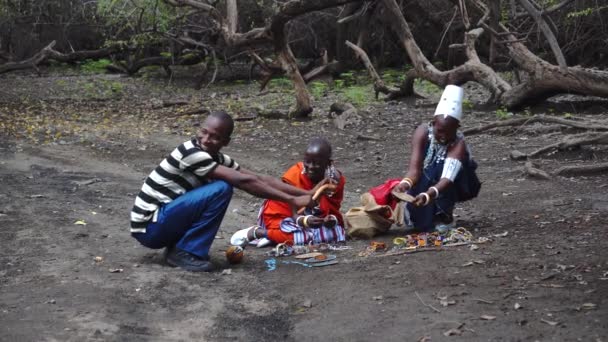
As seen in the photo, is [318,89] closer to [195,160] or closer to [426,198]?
[426,198]

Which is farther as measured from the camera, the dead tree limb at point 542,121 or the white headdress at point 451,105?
the dead tree limb at point 542,121

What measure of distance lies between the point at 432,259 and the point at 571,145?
14.2 feet

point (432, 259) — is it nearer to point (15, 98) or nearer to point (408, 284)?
point (408, 284)

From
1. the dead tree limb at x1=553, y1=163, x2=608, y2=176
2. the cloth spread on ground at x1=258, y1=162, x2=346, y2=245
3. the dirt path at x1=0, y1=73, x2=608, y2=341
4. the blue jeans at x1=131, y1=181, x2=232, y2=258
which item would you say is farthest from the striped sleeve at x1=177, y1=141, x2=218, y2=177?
the dead tree limb at x1=553, y1=163, x2=608, y2=176

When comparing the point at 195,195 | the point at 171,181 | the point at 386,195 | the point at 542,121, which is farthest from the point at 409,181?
the point at 542,121

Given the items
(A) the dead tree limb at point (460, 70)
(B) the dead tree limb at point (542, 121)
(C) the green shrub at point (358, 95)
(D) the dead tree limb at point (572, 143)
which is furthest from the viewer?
(C) the green shrub at point (358, 95)

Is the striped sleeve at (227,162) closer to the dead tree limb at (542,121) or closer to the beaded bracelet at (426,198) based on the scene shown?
the beaded bracelet at (426,198)

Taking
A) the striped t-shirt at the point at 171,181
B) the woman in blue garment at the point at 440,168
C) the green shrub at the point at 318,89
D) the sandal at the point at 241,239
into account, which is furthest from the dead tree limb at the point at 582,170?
the green shrub at the point at 318,89

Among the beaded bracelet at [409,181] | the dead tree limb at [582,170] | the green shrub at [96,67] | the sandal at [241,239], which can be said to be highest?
the beaded bracelet at [409,181]

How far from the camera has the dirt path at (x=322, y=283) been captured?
167 inches

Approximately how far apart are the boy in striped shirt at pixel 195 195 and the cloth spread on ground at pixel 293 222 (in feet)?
1.57

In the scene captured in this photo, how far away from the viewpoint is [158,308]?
4816 millimetres

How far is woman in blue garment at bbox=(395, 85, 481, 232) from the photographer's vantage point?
6.02 m

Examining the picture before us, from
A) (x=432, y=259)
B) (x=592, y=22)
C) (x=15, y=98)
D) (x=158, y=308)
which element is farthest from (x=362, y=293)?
(x=15, y=98)
